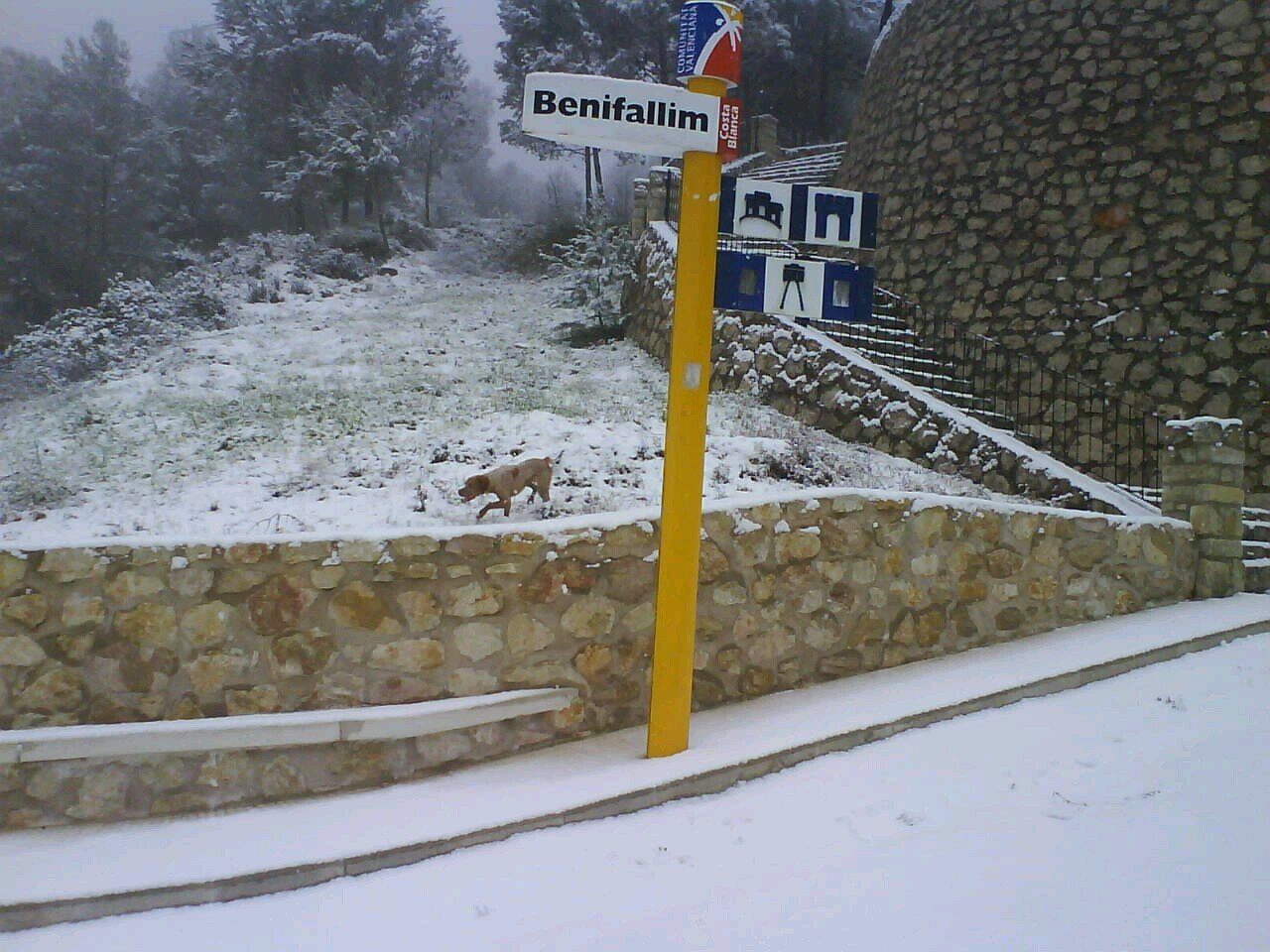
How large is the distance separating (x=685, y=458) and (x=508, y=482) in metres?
1.21

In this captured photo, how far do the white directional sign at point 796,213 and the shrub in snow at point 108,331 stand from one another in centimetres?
775

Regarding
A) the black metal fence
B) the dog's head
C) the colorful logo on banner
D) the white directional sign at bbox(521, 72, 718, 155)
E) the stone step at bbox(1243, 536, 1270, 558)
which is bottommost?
the stone step at bbox(1243, 536, 1270, 558)

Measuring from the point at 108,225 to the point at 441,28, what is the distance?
954cm

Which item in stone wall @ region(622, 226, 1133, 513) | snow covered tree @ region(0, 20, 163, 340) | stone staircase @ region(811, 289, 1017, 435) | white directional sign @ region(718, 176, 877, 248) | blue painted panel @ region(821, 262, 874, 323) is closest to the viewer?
white directional sign @ region(718, 176, 877, 248)

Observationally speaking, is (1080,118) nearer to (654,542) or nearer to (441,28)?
(654,542)

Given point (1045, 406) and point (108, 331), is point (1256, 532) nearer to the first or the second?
point (1045, 406)

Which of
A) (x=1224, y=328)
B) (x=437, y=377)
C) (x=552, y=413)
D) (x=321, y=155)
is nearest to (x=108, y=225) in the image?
(x=321, y=155)

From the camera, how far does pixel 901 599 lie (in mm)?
5121

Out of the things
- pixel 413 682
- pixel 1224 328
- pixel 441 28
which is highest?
pixel 441 28

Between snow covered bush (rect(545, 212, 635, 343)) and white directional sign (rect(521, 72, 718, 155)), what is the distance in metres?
8.49

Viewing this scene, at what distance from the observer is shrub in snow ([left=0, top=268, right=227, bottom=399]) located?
9.35 metres

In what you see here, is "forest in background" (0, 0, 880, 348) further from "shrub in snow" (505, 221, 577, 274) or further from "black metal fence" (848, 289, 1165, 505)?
"black metal fence" (848, 289, 1165, 505)

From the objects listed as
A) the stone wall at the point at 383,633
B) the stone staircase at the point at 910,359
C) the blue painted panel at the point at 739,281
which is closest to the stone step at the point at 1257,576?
the stone staircase at the point at 910,359

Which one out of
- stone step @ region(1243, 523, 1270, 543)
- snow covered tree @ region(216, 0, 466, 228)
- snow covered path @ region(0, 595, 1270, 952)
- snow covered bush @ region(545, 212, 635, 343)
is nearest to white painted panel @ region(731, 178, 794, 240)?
snow covered path @ region(0, 595, 1270, 952)
